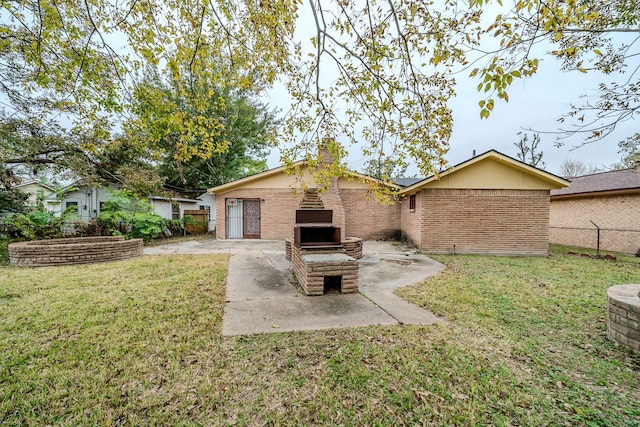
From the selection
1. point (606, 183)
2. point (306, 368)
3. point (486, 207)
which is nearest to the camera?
point (306, 368)

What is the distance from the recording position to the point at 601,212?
11.1 metres

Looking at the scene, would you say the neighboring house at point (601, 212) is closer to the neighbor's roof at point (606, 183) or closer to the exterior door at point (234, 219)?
the neighbor's roof at point (606, 183)

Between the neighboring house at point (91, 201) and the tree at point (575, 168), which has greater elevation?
the tree at point (575, 168)

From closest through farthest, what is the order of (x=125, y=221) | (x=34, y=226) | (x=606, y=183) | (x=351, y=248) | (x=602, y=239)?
1. (x=351, y=248)
2. (x=34, y=226)
3. (x=602, y=239)
4. (x=606, y=183)
5. (x=125, y=221)

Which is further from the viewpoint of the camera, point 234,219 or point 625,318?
point 234,219

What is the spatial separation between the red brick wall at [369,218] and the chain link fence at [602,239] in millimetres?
7314

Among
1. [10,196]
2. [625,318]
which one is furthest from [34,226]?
[625,318]

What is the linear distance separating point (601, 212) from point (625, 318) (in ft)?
39.0

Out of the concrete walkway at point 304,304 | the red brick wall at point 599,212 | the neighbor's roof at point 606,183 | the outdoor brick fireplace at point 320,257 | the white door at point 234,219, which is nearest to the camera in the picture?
the concrete walkway at point 304,304

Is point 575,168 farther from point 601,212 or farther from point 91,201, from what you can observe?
point 91,201

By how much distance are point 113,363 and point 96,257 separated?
21.9ft

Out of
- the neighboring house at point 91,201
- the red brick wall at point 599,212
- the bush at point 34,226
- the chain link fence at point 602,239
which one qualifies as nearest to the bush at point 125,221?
the bush at point 34,226

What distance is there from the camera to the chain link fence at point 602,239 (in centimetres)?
989

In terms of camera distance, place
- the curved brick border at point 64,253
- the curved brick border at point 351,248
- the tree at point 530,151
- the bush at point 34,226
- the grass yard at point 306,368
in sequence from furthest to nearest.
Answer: the tree at point 530,151 < the bush at point 34,226 < the curved brick border at point 351,248 < the curved brick border at point 64,253 < the grass yard at point 306,368
